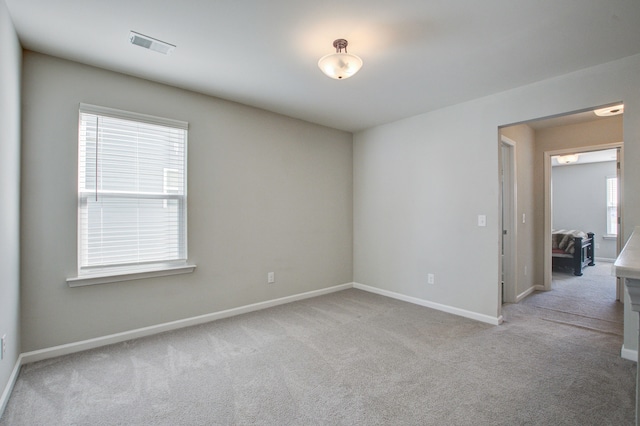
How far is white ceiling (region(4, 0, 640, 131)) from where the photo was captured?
6.38 ft

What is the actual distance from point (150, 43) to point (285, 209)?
7.63ft

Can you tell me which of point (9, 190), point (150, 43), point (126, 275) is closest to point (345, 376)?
point (126, 275)

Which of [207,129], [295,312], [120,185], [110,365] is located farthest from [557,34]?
[110,365]

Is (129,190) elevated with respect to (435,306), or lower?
elevated

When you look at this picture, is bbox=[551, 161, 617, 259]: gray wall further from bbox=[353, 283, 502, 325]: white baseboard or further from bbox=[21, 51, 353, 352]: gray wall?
bbox=[21, 51, 353, 352]: gray wall

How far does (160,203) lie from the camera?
3102 mm

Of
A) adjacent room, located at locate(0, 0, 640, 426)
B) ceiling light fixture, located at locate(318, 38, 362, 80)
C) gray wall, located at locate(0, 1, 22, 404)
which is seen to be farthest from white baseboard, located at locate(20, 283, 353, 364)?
ceiling light fixture, located at locate(318, 38, 362, 80)

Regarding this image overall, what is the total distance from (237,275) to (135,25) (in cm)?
258

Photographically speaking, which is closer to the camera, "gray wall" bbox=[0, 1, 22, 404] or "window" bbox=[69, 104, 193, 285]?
"gray wall" bbox=[0, 1, 22, 404]

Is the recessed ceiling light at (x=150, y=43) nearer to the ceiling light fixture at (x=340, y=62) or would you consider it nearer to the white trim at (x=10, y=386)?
the ceiling light fixture at (x=340, y=62)

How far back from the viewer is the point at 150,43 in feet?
7.72

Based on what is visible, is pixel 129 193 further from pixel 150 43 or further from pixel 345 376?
pixel 345 376

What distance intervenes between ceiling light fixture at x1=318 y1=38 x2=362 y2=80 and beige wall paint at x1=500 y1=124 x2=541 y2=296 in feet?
9.44

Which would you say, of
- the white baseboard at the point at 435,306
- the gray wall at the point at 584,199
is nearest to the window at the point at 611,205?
the gray wall at the point at 584,199
